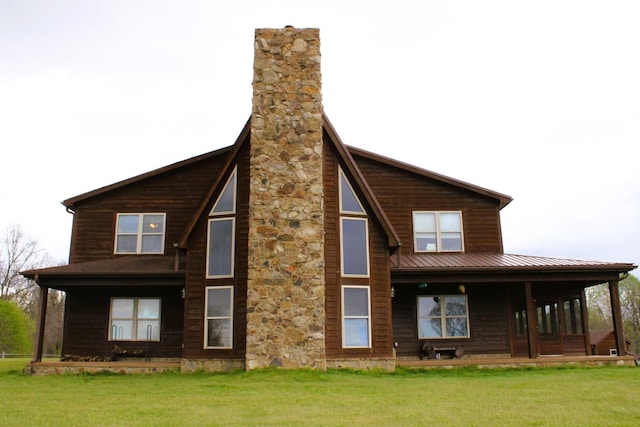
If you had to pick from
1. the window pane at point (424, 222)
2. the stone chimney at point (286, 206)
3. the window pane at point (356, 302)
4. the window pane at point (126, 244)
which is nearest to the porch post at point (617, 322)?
the window pane at point (424, 222)

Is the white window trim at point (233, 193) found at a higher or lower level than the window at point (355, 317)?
higher

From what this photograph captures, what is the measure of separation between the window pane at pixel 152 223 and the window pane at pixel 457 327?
9.65 m

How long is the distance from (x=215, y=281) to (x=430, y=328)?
710 cm

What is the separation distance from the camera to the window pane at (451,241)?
65.1 feet

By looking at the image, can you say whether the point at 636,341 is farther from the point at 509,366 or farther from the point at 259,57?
the point at 259,57

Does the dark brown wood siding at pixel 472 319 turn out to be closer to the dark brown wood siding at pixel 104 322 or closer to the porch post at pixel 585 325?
the porch post at pixel 585 325

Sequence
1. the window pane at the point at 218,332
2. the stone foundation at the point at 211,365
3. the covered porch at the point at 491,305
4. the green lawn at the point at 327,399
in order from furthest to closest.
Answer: the covered porch at the point at 491,305 → the window pane at the point at 218,332 → the stone foundation at the point at 211,365 → the green lawn at the point at 327,399

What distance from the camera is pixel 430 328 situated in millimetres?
18797

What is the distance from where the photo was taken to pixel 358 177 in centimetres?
1595

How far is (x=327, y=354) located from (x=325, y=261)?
89.1 inches

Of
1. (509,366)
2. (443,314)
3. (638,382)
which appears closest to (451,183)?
(443,314)

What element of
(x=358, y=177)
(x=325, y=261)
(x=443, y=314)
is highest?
(x=358, y=177)

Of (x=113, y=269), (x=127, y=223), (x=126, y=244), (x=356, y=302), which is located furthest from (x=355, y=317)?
(x=127, y=223)

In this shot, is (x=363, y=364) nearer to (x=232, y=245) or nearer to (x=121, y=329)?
(x=232, y=245)
